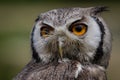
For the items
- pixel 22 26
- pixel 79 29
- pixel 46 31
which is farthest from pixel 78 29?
pixel 22 26

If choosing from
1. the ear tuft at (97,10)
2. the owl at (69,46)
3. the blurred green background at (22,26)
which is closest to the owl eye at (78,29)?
the owl at (69,46)

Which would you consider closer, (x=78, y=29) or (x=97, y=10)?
(x=78, y=29)

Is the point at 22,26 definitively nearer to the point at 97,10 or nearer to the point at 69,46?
the point at 97,10

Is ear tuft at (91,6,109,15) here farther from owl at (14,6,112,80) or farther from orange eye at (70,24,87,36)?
orange eye at (70,24,87,36)

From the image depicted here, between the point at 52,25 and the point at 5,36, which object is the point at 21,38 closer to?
the point at 5,36

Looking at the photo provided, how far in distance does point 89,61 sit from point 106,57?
12 centimetres

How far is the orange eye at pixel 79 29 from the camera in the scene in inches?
147

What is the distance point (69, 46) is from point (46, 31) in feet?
0.44

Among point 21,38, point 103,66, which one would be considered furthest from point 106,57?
point 21,38

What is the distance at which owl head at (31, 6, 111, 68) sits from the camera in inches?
147

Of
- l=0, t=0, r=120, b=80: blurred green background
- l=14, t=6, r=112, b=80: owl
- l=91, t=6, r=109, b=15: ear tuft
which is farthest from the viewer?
l=0, t=0, r=120, b=80: blurred green background

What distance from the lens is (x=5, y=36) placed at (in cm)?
651

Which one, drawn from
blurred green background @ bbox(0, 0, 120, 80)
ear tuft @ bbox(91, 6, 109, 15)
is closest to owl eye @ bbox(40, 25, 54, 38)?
ear tuft @ bbox(91, 6, 109, 15)

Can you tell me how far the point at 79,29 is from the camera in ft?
12.3
